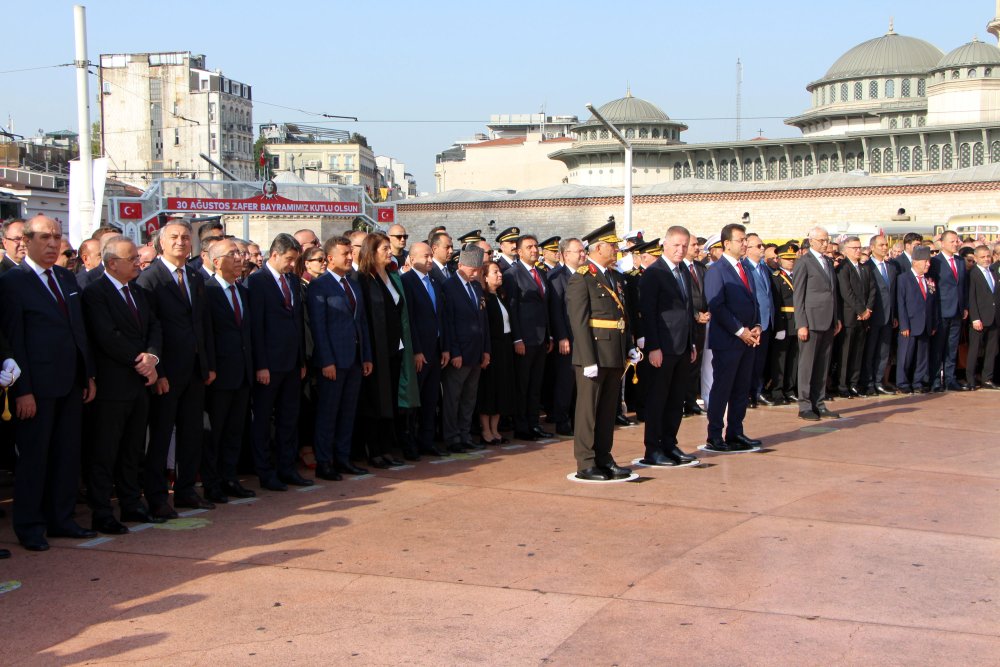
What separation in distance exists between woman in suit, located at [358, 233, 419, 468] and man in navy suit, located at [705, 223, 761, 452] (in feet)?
9.38

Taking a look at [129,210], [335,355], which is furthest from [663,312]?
[129,210]

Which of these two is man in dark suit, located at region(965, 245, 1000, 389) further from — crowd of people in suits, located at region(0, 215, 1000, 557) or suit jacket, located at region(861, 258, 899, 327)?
crowd of people in suits, located at region(0, 215, 1000, 557)

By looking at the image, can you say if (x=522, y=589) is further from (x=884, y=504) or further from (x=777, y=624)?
(x=884, y=504)

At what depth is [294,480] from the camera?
8.73 metres

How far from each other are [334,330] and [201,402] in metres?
1.38

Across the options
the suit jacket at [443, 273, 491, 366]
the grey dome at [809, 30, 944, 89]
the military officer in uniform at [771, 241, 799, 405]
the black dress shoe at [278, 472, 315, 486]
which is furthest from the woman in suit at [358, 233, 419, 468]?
the grey dome at [809, 30, 944, 89]

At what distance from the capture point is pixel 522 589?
19.2 feet

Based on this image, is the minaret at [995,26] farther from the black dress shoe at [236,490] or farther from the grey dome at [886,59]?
the black dress shoe at [236,490]

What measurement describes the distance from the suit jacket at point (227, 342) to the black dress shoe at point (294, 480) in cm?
86

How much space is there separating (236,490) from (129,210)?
2706 centimetres

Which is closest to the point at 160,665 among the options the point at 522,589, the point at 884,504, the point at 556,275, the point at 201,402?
the point at 522,589

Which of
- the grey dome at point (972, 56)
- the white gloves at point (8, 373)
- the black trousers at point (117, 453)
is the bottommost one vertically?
the black trousers at point (117, 453)

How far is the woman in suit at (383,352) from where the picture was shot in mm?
9586

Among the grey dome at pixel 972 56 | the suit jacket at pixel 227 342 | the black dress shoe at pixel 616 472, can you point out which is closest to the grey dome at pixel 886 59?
the grey dome at pixel 972 56
